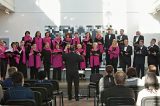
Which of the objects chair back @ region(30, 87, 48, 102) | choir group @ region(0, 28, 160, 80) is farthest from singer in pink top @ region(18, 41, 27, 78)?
chair back @ region(30, 87, 48, 102)

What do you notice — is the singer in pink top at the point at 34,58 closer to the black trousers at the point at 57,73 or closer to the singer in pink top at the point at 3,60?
the black trousers at the point at 57,73

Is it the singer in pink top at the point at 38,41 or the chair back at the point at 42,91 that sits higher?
the singer in pink top at the point at 38,41

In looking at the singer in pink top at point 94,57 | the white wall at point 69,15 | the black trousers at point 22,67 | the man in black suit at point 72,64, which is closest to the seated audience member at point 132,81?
the man in black suit at point 72,64

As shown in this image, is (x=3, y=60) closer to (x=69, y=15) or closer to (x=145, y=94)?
(x=69, y=15)

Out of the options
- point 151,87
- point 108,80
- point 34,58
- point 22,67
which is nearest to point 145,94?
point 151,87

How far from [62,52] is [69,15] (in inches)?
142

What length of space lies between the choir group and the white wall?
91.3 inches

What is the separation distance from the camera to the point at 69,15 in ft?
57.5

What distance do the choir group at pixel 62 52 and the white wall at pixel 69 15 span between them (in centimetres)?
232

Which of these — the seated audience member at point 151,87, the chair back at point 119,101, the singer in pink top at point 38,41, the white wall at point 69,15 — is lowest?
the chair back at point 119,101

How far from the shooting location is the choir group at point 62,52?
1440 cm

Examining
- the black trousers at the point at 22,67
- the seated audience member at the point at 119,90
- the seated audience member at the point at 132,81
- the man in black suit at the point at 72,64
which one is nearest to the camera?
the seated audience member at the point at 119,90

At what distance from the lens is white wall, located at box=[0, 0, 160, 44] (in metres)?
17.5

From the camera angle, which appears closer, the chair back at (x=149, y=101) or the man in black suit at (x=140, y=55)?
A: the chair back at (x=149, y=101)
